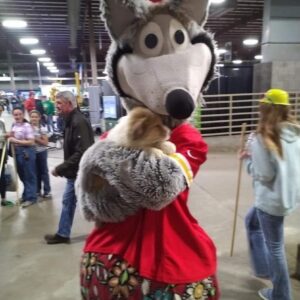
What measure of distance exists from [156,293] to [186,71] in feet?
2.15

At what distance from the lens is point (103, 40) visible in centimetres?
1450

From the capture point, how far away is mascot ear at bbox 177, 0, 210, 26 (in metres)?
1.12

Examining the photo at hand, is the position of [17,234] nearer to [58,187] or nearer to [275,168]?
[58,187]

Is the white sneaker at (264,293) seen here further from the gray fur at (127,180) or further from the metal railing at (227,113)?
the metal railing at (227,113)

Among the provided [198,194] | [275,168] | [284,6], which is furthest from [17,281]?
[284,6]

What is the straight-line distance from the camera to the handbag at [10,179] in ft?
15.3

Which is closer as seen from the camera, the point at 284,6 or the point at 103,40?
the point at 284,6

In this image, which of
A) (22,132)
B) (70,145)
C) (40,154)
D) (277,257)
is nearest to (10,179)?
(40,154)

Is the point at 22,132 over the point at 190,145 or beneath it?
beneath

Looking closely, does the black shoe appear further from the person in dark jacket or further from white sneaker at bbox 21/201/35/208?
white sneaker at bbox 21/201/35/208

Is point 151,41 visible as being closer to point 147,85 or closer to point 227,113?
point 147,85

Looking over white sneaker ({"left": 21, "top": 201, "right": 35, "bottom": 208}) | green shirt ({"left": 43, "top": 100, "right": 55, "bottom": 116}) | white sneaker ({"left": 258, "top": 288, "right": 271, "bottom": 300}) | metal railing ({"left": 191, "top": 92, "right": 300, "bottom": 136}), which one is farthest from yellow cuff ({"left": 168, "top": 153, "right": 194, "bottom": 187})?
green shirt ({"left": 43, "top": 100, "right": 55, "bottom": 116})

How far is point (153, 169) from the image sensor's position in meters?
0.90

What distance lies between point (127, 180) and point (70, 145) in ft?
7.59
